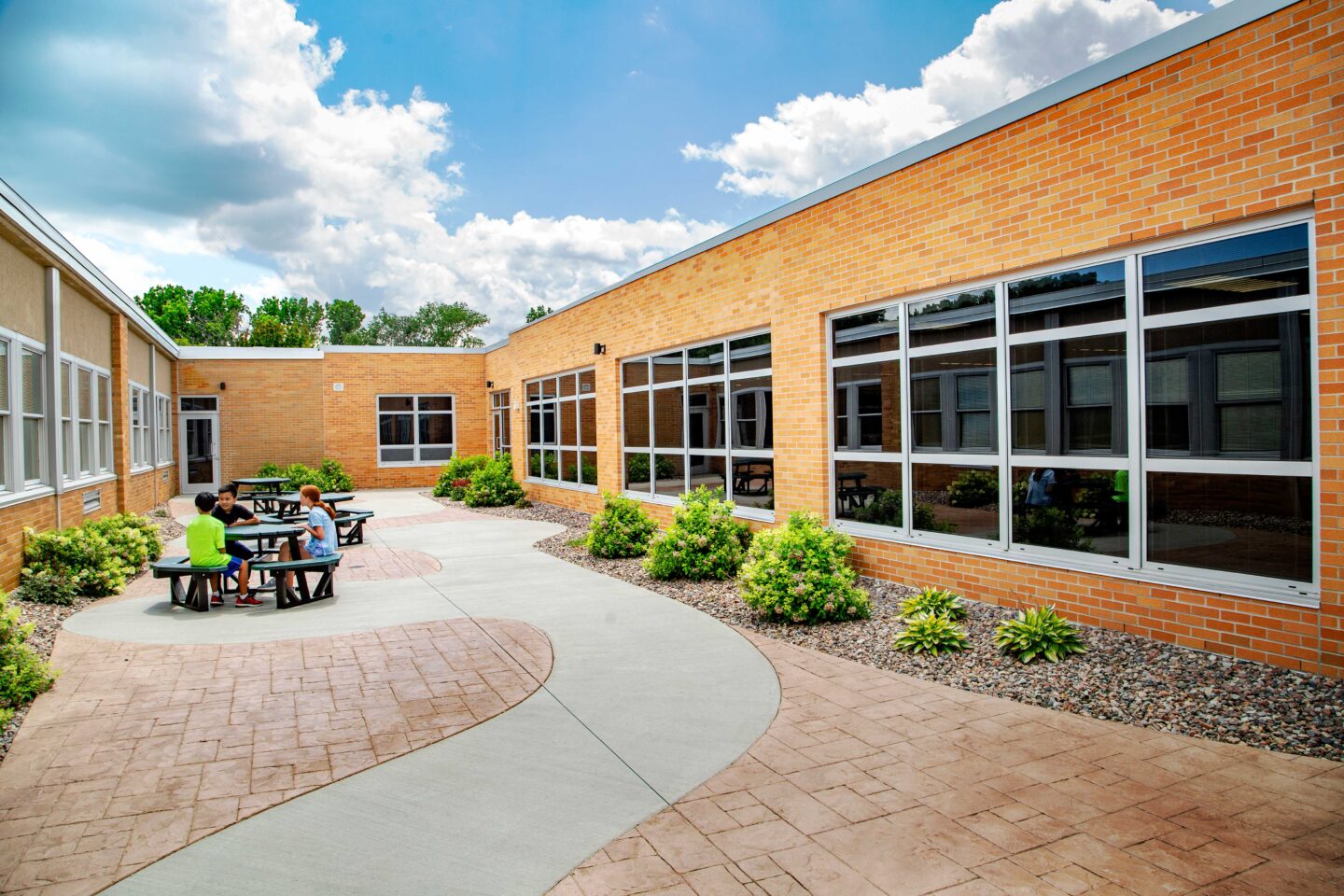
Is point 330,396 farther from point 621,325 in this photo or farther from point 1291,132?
point 1291,132

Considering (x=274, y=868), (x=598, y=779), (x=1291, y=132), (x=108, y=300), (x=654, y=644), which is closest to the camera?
(x=274, y=868)

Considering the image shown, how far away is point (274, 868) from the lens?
3.21 m

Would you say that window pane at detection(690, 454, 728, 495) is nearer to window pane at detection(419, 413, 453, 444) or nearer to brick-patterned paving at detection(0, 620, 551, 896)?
brick-patterned paving at detection(0, 620, 551, 896)

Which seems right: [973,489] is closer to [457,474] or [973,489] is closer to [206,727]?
[206,727]

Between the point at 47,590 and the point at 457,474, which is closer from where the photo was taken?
the point at 47,590

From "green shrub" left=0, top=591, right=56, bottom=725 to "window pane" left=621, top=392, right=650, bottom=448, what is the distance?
900 centimetres

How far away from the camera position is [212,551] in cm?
817

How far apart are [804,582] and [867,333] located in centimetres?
294

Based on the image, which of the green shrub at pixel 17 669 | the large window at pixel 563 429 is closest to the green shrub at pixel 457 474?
the large window at pixel 563 429

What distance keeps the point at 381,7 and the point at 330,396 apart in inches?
543

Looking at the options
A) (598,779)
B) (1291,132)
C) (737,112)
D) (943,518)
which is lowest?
(598,779)

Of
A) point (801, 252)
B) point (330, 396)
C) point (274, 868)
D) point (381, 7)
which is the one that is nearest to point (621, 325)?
point (801, 252)

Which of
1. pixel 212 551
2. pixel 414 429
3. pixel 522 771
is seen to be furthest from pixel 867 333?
pixel 414 429

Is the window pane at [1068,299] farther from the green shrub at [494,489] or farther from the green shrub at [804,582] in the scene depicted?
the green shrub at [494,489]
